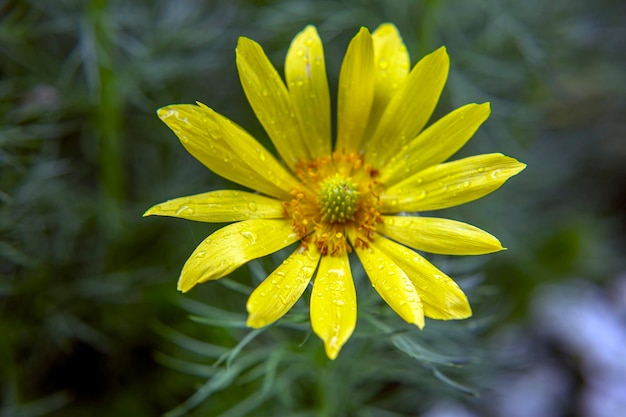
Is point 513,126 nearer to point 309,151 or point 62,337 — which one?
point 309,151

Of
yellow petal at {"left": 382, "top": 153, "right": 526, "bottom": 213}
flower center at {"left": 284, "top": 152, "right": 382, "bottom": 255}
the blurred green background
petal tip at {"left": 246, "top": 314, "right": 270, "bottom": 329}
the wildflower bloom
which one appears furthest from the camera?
the blurred green background

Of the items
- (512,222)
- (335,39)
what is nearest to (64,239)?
(335,39)

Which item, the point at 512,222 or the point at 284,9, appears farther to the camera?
the point at 512,222

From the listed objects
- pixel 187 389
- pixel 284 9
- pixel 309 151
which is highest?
pixel 284 9

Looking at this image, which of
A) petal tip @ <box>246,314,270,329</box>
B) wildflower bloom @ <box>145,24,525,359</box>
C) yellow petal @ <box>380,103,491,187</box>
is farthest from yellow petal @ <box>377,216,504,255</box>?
petal tip @ <box>246,314,270,329</box>

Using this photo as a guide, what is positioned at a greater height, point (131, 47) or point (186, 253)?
point (131, 47)

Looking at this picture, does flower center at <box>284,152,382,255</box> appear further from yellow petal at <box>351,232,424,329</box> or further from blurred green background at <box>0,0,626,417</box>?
blurred green background at <box>0,0,626,417</box>

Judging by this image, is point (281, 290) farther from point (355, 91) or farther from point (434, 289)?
point (355, 91)
